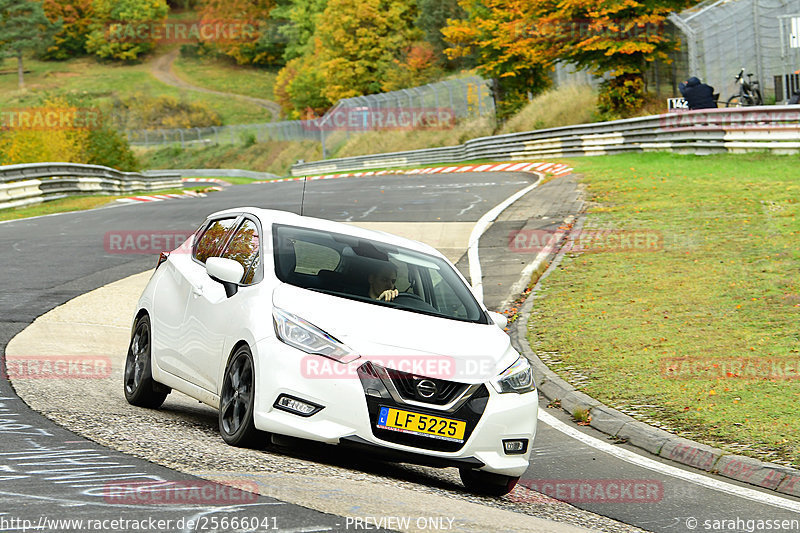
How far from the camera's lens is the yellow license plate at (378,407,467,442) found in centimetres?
636

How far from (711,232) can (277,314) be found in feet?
42.4

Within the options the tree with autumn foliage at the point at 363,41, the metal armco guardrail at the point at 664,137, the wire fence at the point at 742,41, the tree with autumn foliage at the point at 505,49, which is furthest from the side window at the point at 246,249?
the tree with autumn foliage at the point at 363,41

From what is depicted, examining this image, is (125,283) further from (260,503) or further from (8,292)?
(260,503)

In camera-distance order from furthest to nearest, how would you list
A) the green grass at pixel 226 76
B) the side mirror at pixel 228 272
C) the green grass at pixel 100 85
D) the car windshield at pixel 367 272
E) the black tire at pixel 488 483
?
the green grass at pixel 226 76
the green grass at pixel 100 85
the car windshield at pixel 367 272
the side mirror at pixel 228 272
the black tire at pixel 488 483

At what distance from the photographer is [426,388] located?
645cm

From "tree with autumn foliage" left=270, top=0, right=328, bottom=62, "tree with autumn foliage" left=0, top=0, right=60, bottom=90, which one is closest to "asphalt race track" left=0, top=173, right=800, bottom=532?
"tree with autumn foliage" left=270, top=0, right=328, bottom=62

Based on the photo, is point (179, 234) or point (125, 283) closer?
point (125, 283)

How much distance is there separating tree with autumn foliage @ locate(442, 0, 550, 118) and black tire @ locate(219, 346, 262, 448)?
40.5 metres

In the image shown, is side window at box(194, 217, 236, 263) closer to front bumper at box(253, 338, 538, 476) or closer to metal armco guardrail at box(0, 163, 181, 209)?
front bumper at box(253, 338, 538, 476)

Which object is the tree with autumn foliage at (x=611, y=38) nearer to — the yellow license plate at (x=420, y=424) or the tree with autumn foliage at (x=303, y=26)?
the yellow license plate at (x=420, y=424)

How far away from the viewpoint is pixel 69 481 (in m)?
5.42

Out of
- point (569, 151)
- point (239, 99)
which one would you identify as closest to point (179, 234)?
point (569, 151)

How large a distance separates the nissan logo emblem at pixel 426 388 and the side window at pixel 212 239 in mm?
2626

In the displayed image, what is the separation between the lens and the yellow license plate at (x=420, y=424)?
20.9ft
